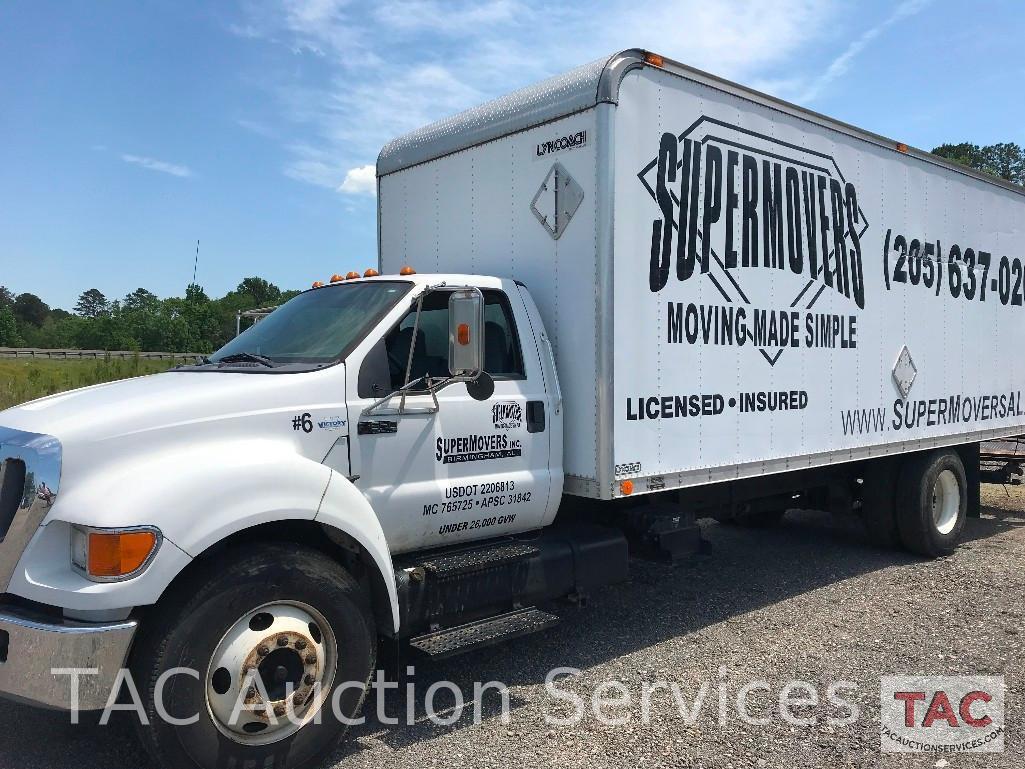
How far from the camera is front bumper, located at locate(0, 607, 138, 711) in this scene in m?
3.08

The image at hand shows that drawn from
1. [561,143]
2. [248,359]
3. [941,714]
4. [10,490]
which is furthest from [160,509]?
[941,714]

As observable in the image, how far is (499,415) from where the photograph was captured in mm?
4609

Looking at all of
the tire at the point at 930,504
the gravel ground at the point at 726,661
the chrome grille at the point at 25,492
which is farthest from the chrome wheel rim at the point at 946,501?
the chrome grille at the point at 25,492

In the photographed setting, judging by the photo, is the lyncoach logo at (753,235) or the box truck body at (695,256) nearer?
the box truck body at (695,256)

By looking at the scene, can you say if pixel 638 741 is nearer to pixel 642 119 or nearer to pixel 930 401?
pixel 642 119

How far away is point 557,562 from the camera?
4.84 meters

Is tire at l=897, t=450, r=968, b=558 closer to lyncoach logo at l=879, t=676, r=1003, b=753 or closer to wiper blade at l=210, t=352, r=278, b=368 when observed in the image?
lyncoach logo at l=879, t=676, r=1003, b=753

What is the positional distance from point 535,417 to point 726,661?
1957mm

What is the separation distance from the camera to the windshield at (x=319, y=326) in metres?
4.25

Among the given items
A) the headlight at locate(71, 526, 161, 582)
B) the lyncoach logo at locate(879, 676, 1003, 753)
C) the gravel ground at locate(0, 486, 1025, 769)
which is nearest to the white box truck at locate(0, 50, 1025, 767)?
the headlight at locate(71, 526, 161, 582)

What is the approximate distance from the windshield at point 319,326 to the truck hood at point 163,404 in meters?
0.25

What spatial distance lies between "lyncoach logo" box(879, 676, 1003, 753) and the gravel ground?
7 centimetres

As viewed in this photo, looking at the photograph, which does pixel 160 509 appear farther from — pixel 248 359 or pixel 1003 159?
pixel 1003 159

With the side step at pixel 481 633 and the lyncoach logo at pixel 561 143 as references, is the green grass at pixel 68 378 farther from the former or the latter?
the side step at pixel 481 633
